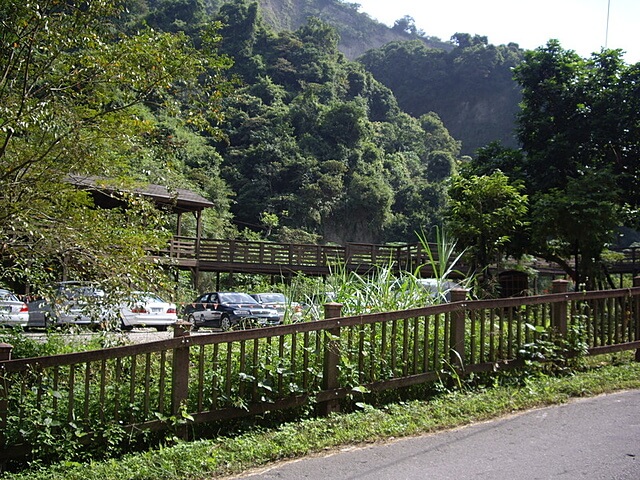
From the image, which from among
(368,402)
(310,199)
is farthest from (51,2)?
(310,199)

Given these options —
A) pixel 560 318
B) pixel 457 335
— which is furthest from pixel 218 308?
pixel 457 335

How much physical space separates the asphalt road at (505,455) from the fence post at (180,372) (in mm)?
986

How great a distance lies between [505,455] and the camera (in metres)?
4.71

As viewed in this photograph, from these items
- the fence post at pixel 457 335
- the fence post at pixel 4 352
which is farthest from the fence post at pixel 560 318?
the fence post at pixel 4 352

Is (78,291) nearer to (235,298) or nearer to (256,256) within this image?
(235,298)

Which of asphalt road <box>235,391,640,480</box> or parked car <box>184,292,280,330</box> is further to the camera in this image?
parked car <box>184,292,280,330</box>

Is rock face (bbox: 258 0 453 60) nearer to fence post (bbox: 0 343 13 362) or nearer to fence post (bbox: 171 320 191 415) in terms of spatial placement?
fence post (bbox: 171 320 191 415)

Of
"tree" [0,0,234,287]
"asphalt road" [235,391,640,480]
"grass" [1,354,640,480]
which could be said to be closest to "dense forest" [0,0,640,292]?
"tree" [0,0,234,287]

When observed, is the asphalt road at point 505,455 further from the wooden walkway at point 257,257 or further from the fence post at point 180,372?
the wooden walkway at point 257,257

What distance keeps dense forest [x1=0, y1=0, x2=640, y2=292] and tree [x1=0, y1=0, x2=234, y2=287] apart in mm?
22

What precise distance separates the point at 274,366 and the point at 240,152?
163 feet

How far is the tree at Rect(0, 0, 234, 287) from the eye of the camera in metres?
5.93

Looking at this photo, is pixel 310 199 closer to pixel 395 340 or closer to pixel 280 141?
pixel 280 141

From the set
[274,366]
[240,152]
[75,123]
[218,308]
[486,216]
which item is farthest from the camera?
[240,152]
